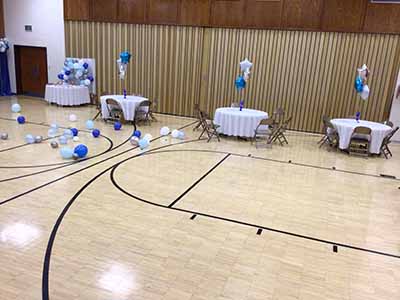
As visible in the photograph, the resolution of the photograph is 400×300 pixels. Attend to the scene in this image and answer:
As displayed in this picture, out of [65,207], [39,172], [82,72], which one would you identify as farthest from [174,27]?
[65,207]

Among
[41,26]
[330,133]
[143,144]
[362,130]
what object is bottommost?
[143,144]

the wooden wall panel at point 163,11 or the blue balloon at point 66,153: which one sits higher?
the wooden wall panel at point 163,11

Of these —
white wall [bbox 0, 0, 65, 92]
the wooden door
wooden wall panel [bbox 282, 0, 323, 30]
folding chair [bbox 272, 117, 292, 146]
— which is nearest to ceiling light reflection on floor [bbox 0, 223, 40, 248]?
folding chair [bbox 272, 117, 292, 146]

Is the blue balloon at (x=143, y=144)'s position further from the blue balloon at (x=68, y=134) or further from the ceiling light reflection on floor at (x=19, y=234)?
the ceiling light reflection on floor at (x=19, y=234)

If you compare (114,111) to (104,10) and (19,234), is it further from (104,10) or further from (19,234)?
(19,234)

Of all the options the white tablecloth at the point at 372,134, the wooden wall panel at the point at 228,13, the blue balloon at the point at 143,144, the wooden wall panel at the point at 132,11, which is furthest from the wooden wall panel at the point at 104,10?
the white tablecloth at the point at 372,134

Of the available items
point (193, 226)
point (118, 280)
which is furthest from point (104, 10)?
point (118, 280)

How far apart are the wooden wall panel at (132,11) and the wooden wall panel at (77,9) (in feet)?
4.70

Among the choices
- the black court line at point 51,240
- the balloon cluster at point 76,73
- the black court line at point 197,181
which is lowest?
the black court line at point 197,181

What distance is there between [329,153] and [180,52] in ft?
21.3

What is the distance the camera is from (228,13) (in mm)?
11758

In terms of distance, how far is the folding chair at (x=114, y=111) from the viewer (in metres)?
10.6

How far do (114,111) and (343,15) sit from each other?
24.6ft

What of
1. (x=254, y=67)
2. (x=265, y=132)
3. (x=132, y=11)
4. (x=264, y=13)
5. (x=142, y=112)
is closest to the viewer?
(x=265, y=132)
